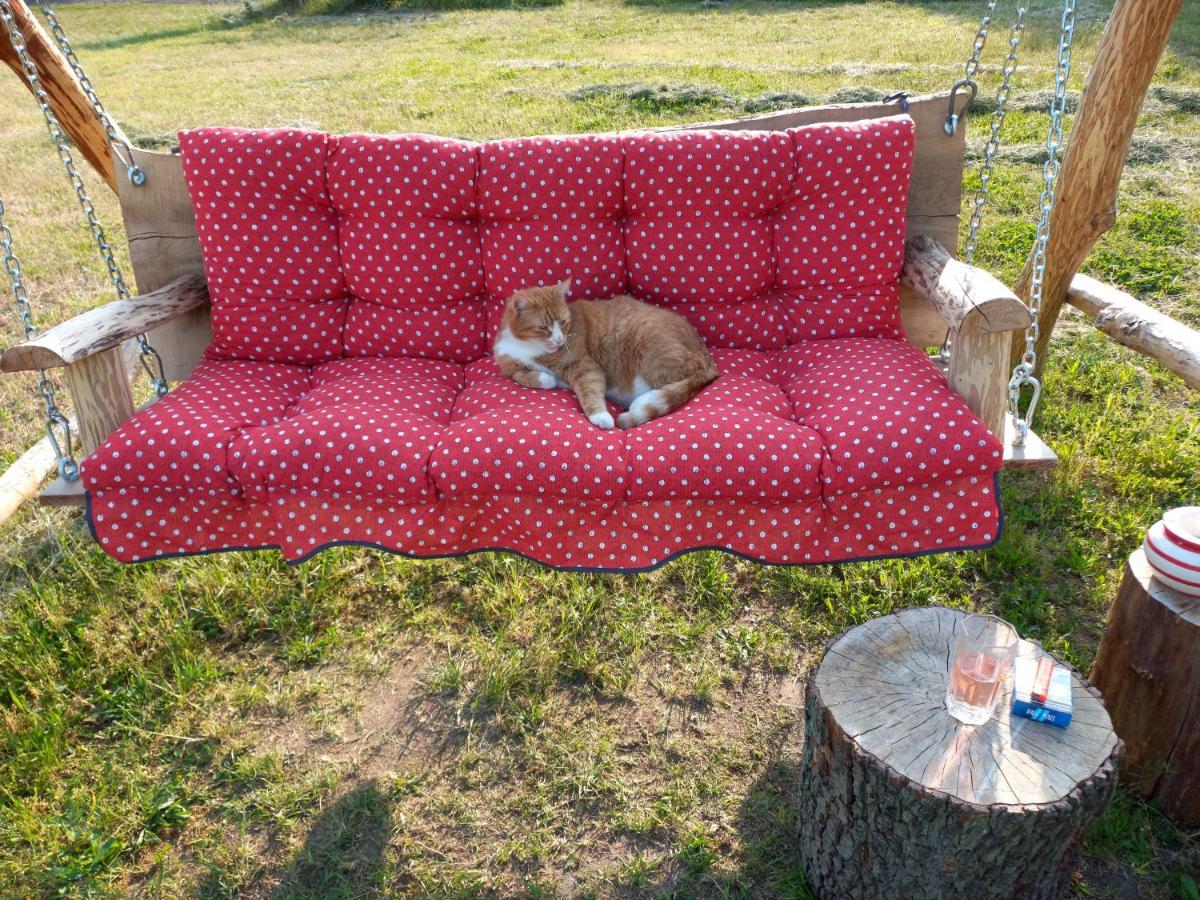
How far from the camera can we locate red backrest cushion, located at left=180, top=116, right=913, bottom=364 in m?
2.99

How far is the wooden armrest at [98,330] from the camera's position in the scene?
2.31 m

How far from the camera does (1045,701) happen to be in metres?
1.91

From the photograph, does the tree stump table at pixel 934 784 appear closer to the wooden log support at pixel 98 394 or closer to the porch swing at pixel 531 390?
the porch swing at pixel 531 390

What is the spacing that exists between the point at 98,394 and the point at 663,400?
173 cm

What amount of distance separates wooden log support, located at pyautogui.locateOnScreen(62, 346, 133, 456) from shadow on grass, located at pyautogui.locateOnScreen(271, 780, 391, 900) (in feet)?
4.38

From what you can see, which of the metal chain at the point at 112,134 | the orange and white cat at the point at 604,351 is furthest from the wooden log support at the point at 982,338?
the metal chain at the point at 112,134

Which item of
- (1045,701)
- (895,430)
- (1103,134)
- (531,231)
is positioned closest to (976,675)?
(1045,701)

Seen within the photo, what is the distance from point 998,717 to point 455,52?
1224 centimetres

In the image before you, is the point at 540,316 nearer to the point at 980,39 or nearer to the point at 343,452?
the point at 343,452

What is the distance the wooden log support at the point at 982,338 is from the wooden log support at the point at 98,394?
8.33ft

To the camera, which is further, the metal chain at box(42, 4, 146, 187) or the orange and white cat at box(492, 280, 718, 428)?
the metal chain at box(42, 4, 146, 187)

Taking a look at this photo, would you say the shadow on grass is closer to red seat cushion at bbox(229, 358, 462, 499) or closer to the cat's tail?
red seat cushion at bbox(229, 358, 462, 499)

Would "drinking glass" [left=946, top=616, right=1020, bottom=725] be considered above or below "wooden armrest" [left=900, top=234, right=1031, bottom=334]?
below

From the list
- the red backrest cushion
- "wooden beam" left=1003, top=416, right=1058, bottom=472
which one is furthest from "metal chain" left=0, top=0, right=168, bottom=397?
"wooden beam" left=1003, top=416, right=1058, bottom=472
